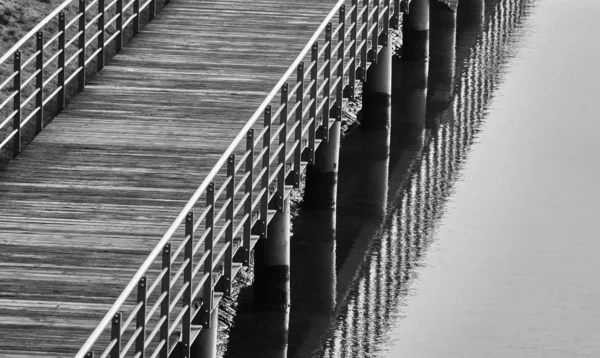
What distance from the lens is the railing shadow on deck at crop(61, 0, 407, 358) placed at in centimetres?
1390

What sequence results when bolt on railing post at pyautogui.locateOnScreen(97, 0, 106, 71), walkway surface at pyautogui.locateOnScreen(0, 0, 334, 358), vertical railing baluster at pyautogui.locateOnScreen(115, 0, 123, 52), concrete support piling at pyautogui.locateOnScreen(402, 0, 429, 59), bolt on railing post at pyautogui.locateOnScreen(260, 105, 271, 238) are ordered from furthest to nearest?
1. concrete support piling at pyautogui.locateOnScreen(402, 0, 429, 59)
2. vertical railing baluster at pyautogui.locateOnScreen(115, 0, 123, 52)
3. bolt on railing post at pyautogui.locateOnScreen(97, 0, 106, 71)
4. bolt on railing post at pyautogui.locateOnScreen(260, 105, 271, 238)
5. walkway surface at pyautogui.locateOnScreen(0, 0, 334, 358)

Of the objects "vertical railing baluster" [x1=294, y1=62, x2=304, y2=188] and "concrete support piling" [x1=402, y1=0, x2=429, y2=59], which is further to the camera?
"concrete support piling" [x1=402, y1=0, x2=429, y2=59]

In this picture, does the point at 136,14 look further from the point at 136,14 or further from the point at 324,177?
the point at 324,177

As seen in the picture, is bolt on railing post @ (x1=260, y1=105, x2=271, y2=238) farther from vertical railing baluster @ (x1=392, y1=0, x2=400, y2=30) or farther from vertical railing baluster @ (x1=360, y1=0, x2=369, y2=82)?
vertical railing baluster @ (x1=392, y1=0, x2=400, y2=30)

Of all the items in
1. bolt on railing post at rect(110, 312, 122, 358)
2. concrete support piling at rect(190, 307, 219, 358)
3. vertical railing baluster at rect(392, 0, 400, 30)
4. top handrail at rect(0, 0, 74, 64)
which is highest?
top handrail at rect(0, 0, 74, 64)

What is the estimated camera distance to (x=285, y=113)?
18000 millimetres

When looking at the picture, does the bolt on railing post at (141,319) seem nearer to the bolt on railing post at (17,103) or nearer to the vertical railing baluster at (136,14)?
the bolt on railing post at (17,103)

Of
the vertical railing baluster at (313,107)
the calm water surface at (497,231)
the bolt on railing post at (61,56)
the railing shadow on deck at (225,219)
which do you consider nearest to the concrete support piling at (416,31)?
the calm water surface at (497,231)

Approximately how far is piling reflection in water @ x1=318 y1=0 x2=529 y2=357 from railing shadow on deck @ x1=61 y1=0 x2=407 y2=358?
5.50ft

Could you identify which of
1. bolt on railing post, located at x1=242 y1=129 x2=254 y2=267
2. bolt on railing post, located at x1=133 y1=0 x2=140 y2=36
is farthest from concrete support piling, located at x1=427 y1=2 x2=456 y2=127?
bolt on railing post, located at x1=242 y1=129 x2=254 y2=267

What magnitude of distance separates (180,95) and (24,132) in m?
6.02

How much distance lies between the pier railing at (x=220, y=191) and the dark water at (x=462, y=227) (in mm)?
1650

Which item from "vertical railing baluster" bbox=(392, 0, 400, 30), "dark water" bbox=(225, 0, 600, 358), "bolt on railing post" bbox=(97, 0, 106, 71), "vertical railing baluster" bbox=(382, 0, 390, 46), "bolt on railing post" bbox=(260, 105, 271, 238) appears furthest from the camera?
"vertical railing baluster" bbox=(392, 0, 400, 30)

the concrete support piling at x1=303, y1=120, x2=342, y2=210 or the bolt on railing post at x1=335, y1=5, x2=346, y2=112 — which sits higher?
the bolt on railing post at x1=335, y1=5, x2=346, y2=112
